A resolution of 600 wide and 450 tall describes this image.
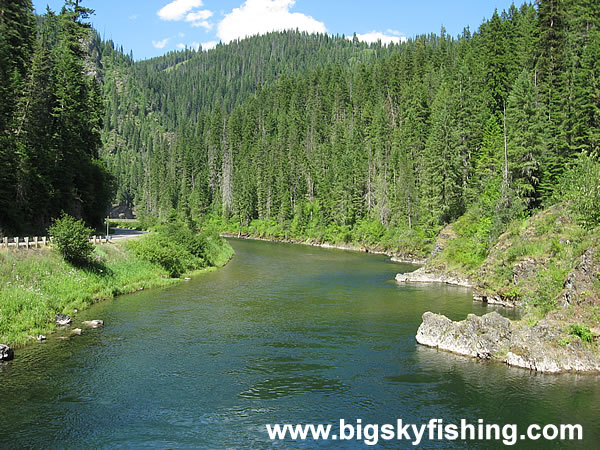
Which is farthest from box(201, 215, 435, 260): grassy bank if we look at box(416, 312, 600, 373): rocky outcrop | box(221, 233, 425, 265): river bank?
box(416, 312, 600, 373): rocky outcrop

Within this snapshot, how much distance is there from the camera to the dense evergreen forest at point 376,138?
50.6 meters

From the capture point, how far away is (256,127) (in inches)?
6245

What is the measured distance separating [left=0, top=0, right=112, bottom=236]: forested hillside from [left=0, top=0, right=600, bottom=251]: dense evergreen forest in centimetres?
20

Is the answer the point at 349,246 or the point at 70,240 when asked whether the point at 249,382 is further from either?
the point at 349,246

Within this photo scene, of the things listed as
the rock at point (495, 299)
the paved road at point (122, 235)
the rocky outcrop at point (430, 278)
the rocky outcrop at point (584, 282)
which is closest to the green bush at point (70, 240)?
the paved road at point (122, 235)

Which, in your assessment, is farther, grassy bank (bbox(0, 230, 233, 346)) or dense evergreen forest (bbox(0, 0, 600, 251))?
dense evergreen forest (bbox(0, 0, 600, 251))

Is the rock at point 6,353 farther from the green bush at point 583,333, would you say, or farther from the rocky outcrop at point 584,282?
the rocky outcrop at point 584,282

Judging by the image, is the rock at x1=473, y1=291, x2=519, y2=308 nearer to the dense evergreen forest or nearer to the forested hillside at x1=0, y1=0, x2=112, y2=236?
the dense evergreen forest

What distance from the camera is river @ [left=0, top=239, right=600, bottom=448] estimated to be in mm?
18609

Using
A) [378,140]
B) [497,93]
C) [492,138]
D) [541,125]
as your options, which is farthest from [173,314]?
[378,140]

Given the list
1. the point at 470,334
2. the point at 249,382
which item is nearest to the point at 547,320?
the point at 470,334

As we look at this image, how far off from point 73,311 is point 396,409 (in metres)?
26.7

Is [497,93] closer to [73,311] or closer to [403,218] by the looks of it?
[403,218]

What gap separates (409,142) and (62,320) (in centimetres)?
7597
